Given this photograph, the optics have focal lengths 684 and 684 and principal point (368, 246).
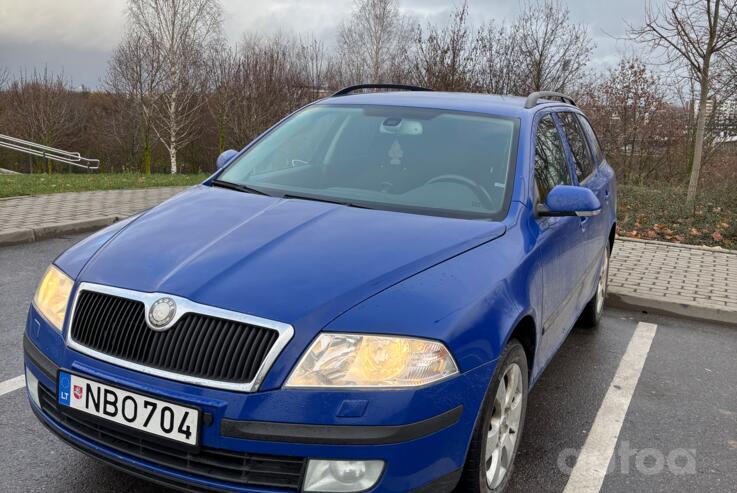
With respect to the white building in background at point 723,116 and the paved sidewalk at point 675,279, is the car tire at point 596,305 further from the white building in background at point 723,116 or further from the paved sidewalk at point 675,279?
the white building in background at point 723,116

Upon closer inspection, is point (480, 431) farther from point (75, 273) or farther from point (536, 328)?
point (75, 273)

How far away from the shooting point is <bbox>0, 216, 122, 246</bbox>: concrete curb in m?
7.44

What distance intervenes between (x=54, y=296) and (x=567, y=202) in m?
2.27

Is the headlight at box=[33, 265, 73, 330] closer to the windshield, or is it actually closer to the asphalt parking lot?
the asphalt parking lot

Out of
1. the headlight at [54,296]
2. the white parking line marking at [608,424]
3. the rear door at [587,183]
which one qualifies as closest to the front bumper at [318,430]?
the headlight at [54,296]

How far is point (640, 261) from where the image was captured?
7766 millimetres

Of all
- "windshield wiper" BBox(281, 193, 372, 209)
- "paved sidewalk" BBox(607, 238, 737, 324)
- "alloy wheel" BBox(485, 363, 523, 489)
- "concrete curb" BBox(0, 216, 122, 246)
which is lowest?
"paved sidewalk" BBox(607, 238, 737, 324)

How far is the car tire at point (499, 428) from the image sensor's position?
2.44 metres

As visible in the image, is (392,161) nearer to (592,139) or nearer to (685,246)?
(592,139)

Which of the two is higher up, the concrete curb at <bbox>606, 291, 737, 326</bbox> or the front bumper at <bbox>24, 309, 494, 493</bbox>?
the front bumper at <bbox>24, 309, 494, 493</bbox>

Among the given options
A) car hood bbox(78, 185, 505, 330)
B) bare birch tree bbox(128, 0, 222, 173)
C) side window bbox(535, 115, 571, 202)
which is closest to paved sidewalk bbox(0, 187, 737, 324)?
side window bbox(535, 115, 571, 202)

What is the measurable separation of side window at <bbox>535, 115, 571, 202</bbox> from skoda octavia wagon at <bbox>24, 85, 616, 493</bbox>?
0.19 m

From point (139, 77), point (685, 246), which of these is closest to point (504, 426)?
point (685, 246)

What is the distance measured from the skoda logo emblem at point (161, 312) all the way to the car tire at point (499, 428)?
1.11 m
